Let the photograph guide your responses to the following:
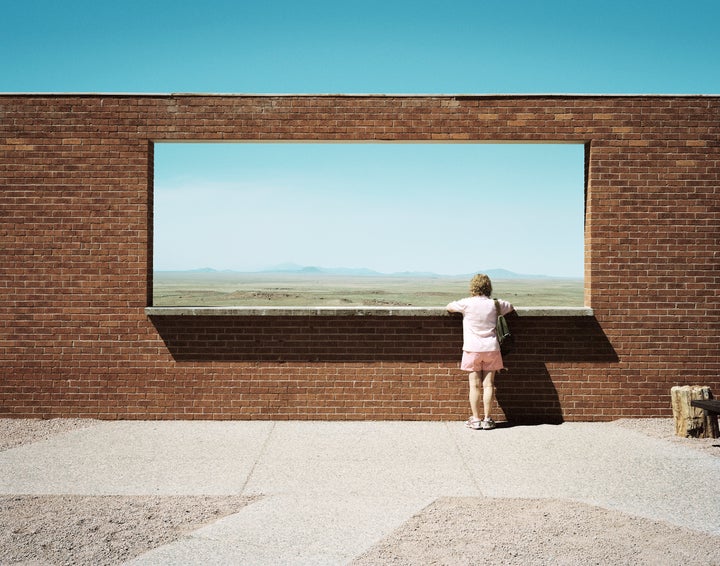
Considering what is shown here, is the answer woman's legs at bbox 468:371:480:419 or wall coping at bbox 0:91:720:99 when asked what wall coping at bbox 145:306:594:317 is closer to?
woman's legs at bbox 468:371:480:419

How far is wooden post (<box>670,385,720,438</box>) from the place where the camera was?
747 centimetres

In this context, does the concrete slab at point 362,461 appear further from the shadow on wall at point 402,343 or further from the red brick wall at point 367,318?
the shadow on wall at point 402,343

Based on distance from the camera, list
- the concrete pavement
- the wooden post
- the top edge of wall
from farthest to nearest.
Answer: the top edge of wall
the wooden post
the concrete pavement

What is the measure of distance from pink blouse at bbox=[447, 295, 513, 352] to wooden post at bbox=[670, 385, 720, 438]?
2.02 meters

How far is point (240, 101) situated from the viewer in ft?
27.2

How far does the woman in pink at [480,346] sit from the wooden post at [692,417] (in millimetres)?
1936

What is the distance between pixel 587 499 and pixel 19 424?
635 centimetres

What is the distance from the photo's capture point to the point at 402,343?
828 centimetres

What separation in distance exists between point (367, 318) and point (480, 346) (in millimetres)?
1386

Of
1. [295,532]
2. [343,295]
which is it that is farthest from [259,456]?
[343,295]

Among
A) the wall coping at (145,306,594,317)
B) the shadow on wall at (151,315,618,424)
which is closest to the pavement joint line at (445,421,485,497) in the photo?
the shadow on wall at (151,315,618,424)

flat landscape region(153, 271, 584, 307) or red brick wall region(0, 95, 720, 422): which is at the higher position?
red brick wall region(0, 95, 720, 422)

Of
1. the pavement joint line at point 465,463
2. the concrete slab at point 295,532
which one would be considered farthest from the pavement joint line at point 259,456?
the pavement joint line at point 465,463

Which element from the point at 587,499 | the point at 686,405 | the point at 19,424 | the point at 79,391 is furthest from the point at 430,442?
the point at 19,424
